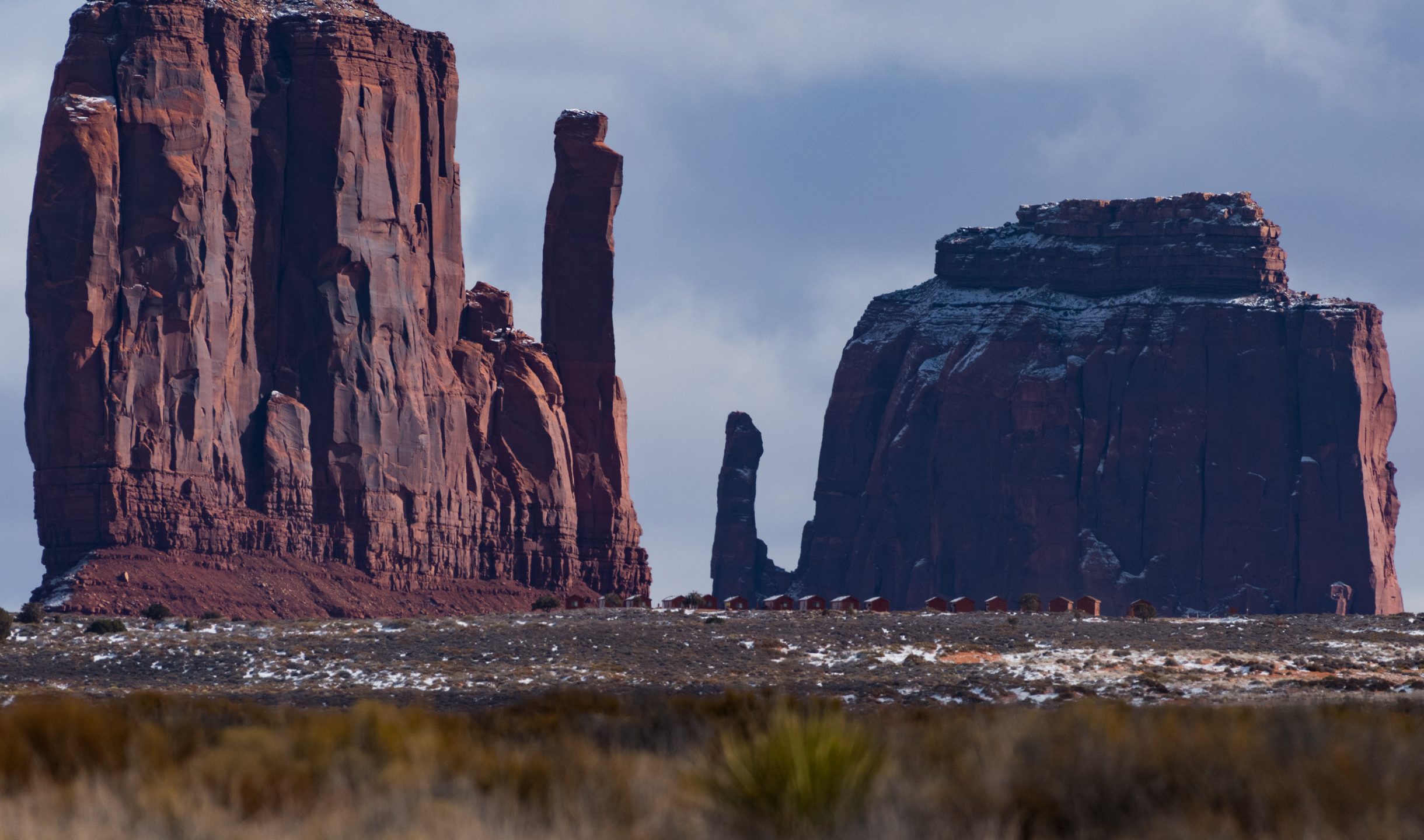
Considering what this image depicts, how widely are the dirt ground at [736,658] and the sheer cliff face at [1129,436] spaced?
264 feet

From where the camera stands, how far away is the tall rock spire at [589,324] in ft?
376

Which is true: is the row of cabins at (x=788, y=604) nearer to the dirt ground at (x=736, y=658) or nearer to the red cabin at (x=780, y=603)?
the red cabin at (x=780, y=603)

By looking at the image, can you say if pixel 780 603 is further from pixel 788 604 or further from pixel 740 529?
pixel 740 529

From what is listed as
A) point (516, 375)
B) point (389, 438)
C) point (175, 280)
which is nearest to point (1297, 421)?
point (516, 375)

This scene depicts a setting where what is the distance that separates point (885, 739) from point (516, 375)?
90902mm

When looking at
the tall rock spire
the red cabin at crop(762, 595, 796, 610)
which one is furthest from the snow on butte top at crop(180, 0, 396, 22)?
the red cabin at crop(762, 595, 796, 610)

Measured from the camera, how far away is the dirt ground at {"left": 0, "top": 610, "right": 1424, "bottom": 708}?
4550 cm

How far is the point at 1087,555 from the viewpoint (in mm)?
152875

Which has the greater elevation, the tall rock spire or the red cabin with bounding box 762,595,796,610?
the tall rock spire

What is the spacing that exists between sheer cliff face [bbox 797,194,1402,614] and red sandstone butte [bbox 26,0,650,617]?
55.4 metres

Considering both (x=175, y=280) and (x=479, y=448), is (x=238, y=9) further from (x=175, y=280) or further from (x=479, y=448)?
(x=479, y=448)

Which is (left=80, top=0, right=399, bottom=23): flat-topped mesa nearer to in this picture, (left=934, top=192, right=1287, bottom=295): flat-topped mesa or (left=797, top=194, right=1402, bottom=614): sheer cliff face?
(left=797, top=194, right=1402, bottom=614): sheer cliff face

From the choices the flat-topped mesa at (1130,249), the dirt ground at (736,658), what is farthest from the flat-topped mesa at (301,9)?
the flat-topped mesa at (1130,249)

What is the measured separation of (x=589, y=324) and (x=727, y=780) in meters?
100
